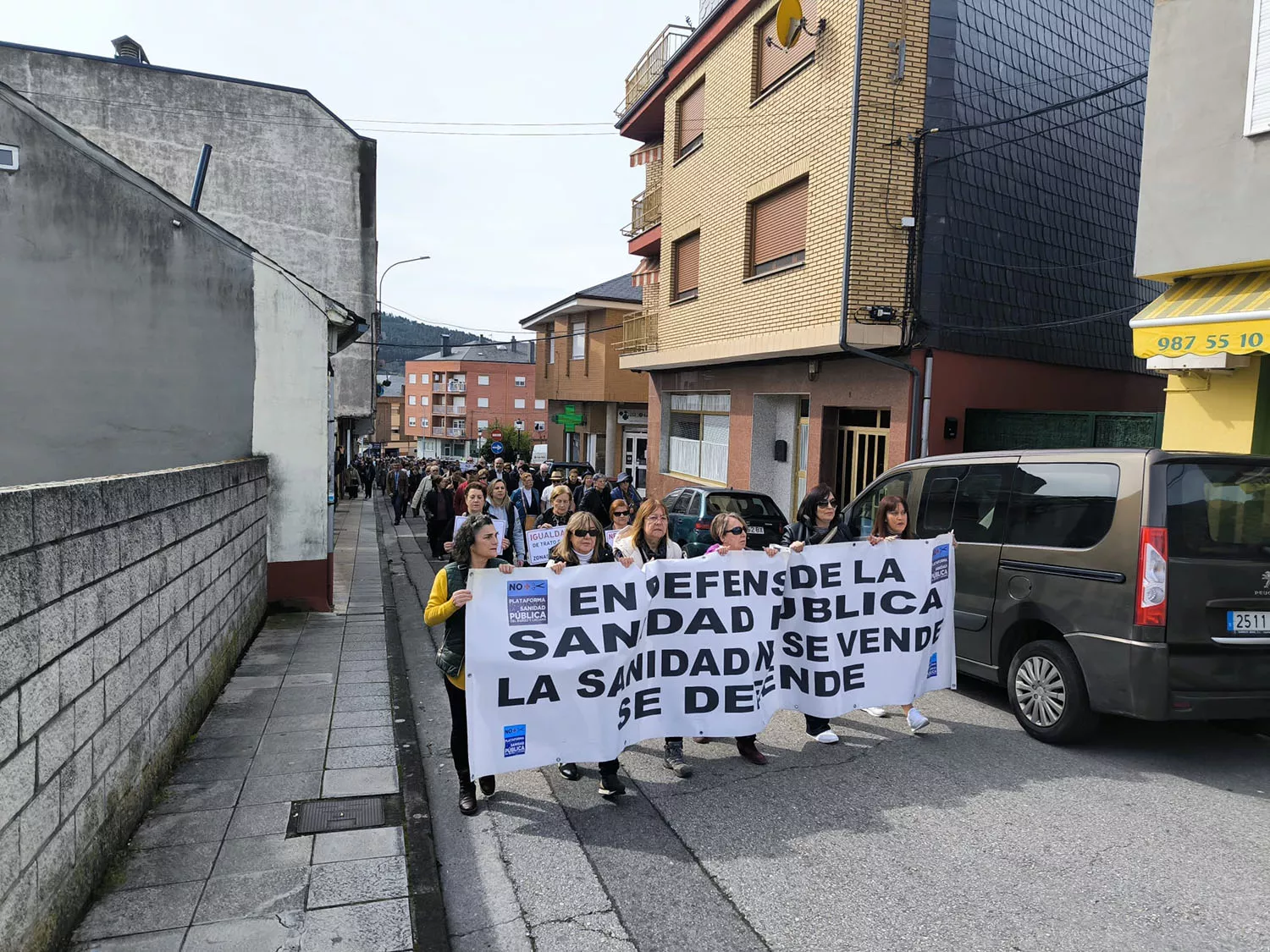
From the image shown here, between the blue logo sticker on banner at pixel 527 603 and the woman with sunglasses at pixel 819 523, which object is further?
the woman with sunglasses at pixel 819 523

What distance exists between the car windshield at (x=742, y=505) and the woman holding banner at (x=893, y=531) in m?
6.15

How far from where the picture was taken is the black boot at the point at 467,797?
488 cm

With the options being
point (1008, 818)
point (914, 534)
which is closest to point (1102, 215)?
point (914, 534)

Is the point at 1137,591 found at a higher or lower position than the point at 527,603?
higher

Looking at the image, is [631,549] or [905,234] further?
[905,234]

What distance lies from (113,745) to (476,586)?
74.0 inches

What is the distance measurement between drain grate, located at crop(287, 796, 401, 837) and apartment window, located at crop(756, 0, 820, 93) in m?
13.8

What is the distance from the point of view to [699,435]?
2144 cm

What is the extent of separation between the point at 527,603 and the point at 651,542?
Result: 118 centimetres

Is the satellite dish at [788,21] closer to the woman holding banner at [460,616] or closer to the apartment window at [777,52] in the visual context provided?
the apartment window at [777,52]

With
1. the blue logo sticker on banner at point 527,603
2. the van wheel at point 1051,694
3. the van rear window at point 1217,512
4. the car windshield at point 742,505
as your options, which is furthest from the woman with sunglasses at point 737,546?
→ the car windshield at point 742,505

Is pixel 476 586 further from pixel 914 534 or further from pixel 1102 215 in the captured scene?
pixel 1102 215

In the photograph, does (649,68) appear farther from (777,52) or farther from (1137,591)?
(1137,591)

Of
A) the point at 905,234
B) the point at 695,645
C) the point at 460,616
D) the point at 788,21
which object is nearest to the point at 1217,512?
the point at 695,645
